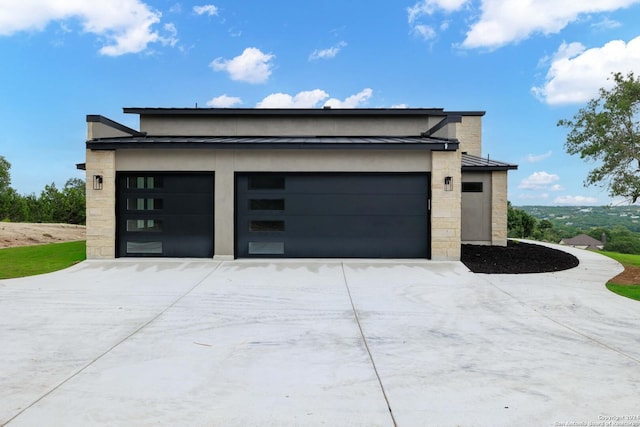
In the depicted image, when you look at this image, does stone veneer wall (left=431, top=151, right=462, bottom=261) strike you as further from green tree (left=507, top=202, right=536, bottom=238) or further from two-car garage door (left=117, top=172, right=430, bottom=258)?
green tree (left=507, top=202, right=536, bottom=238)

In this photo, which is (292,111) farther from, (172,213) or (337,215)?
(172,213)

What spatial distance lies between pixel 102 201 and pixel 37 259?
3.45m

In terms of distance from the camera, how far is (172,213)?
39.4ft

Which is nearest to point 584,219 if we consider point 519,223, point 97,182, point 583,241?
point 583,241

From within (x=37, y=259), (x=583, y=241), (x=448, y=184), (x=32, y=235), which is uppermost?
(x=448, y=184)

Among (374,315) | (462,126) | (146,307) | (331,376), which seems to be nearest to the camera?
(331,376)

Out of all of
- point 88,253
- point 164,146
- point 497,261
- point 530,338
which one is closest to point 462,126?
point 497,261

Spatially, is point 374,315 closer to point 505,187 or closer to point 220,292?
point 220,292

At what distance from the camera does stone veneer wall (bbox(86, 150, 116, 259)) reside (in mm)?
11812

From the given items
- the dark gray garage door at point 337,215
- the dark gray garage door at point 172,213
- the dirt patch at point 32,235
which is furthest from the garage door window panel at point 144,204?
the dirt patch at point 32,235

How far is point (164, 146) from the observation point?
11.5m

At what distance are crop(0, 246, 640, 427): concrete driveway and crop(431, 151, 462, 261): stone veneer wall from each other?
2.52 metres

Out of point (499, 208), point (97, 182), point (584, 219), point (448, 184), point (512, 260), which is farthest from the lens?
point (584, 219)

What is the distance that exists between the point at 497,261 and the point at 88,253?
12.8 m
